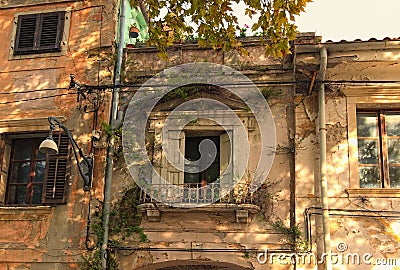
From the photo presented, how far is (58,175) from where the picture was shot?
38.4 ft

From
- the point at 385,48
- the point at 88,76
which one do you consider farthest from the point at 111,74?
the point at 385,48

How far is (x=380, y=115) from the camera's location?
11492 millimetres

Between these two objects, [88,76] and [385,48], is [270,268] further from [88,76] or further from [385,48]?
[88,76]

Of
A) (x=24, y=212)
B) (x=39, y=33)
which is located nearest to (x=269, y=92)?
(x=39, y=33)

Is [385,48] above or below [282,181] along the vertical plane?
above

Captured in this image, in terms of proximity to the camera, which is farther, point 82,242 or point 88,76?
point 88,76

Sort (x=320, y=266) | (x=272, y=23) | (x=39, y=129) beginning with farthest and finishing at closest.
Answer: (x=39, y=129), (x=320, y=266), (x=272, y=23)

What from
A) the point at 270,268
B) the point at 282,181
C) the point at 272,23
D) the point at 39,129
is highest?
the point at 272,23

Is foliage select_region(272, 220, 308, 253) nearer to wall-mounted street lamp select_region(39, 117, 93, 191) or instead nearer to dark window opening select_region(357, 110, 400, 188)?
dark window opening select_region(357, 110, 400, 188)

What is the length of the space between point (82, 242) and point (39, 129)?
249 centimetres

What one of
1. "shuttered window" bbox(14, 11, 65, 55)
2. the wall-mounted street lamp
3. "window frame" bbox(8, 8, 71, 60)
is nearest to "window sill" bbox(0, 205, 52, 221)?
the wall-mounted street lamp

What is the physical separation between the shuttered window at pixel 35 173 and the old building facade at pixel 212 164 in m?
0.03

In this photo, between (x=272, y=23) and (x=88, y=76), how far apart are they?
195 inches

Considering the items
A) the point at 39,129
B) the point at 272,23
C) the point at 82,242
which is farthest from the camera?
the point at 39,129
